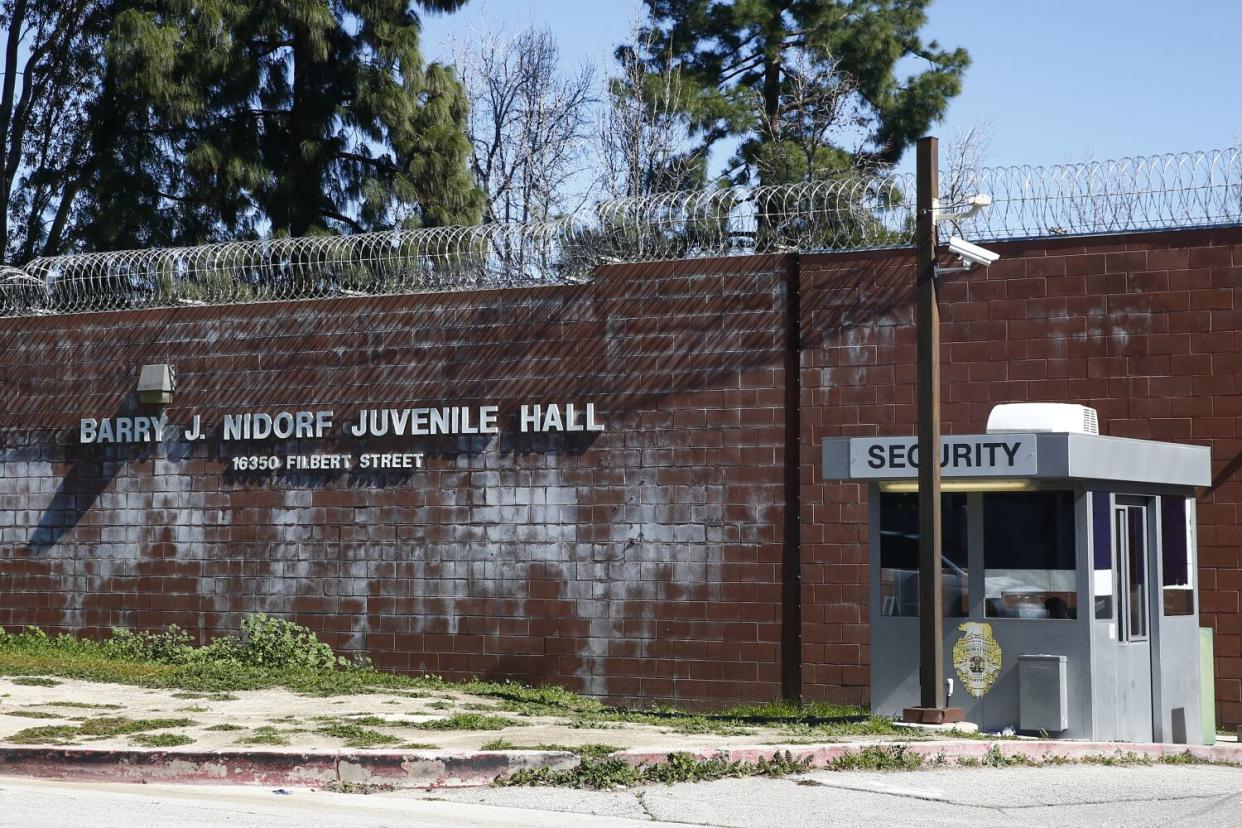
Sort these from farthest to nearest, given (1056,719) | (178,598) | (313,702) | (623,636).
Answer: (178,598), (623,636), (313,702), (1056,719)

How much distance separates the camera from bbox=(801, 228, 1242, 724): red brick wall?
1402cm

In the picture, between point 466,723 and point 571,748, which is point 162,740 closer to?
point 466,723

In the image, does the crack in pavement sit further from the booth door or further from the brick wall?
the brick wall

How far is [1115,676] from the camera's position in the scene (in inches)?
505

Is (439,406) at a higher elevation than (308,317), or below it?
below

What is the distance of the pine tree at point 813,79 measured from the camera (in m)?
34.2

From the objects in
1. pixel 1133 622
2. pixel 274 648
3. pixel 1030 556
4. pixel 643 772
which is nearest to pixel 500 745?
pixel 643 772

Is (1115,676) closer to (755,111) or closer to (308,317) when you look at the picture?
(308,317)

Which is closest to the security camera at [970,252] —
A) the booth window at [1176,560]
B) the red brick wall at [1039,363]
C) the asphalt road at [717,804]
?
the red brick wall at [1039,363]

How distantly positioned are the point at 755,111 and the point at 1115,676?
77.4 ft

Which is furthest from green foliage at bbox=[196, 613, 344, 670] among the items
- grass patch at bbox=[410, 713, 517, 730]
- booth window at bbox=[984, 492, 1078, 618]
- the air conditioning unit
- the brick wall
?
the air conditioning unit

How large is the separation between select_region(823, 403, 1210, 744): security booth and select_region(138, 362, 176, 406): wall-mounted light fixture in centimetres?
889

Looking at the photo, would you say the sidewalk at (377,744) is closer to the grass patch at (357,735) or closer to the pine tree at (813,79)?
the grass patch at (357,735)

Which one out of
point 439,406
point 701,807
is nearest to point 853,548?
point 439,406
